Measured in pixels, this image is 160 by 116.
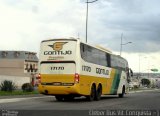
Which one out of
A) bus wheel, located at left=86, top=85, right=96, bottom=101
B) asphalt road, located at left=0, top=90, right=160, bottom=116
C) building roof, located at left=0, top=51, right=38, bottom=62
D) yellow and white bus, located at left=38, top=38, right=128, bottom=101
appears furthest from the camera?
building roof, located at left=0, top=51, right=38, bottom=62

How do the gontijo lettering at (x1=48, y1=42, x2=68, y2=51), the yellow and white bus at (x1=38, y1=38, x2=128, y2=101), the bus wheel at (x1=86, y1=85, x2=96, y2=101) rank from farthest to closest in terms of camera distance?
the bus wheel at (x1=86, y1=85, x2=96, y2=101)
the gontijo lettering at (x1=48, y1=42, x2=68, y2=51)
the yellow and white bus at (x1=38, y1=38, x2=128, y2=101)

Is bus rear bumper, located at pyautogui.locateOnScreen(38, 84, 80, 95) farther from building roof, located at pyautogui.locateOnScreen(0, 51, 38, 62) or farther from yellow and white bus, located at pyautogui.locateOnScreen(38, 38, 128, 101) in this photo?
building roof, located at pyautogui.locateOnScreen(0, 51, 38, 62)

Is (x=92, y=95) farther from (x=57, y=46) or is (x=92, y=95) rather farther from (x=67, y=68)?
(x=57, y=46)

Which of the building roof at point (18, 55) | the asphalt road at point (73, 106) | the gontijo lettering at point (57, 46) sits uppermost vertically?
the building roof at point (18, 55)

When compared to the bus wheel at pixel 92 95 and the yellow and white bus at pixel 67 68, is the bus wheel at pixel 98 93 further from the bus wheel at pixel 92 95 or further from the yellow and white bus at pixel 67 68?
the yellow and white bus at pixel 67 68

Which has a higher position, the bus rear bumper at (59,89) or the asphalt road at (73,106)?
the bus rear bumper at (59,89)

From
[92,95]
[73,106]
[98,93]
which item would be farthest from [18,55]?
[73,106]

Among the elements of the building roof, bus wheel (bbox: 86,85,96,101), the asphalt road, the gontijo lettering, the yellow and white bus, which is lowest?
the asphalt road

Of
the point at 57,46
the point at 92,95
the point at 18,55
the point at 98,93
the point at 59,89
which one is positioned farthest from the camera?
the point at 18,55

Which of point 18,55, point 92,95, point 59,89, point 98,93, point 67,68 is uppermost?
point 18,55

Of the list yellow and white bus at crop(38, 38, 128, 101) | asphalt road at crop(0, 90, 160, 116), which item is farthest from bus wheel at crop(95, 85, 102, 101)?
asphalt road at crop(0, 90, 160, 116)

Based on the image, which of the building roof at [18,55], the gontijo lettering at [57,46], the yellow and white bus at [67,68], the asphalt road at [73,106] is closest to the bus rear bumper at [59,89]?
the yellow and white bus at [67,68]

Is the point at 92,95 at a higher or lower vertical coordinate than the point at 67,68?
lower

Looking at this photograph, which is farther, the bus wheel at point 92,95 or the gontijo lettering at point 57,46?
the bus wheel at point 92,95
